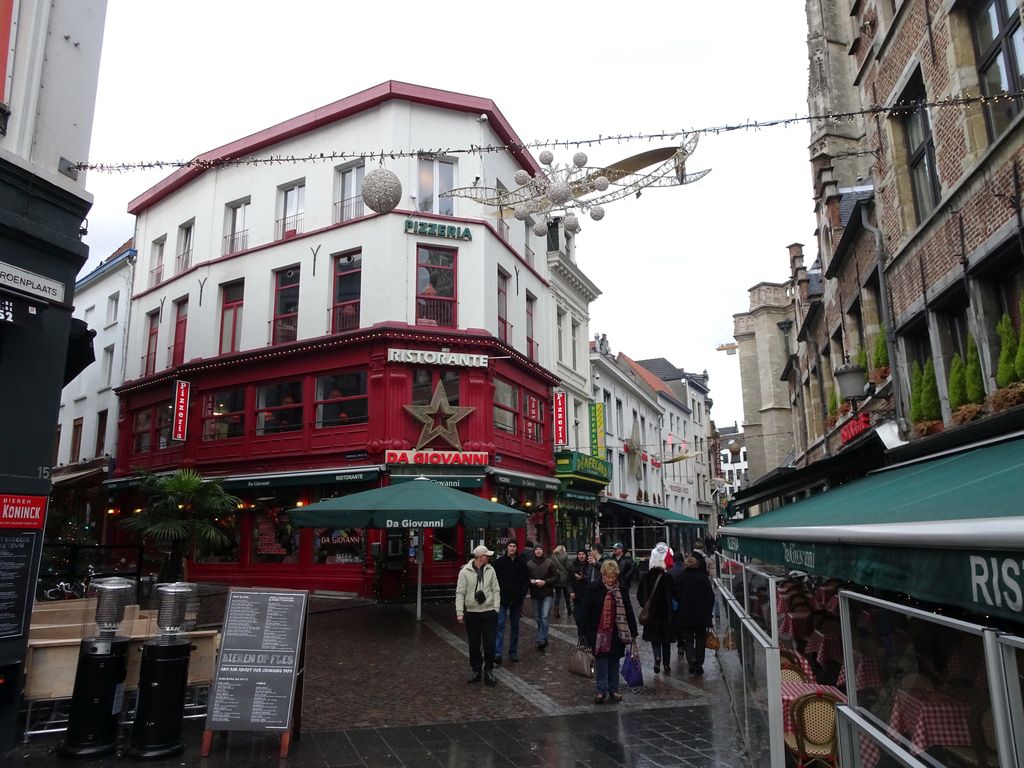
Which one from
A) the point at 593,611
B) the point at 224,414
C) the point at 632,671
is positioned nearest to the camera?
the point at 593,611

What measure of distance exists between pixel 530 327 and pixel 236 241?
10266mm

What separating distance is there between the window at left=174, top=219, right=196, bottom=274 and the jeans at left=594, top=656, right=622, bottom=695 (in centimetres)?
2222

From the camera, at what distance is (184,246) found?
25.7 metres

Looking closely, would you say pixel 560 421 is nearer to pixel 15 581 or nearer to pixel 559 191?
pixel 559 191

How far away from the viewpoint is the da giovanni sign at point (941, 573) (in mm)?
2408

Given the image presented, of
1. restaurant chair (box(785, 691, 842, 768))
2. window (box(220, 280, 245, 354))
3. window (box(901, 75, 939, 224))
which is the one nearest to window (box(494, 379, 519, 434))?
window (box(220, 280, 245, 354))

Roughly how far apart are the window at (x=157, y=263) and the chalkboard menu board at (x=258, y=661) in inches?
913

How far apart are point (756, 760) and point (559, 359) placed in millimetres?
22586

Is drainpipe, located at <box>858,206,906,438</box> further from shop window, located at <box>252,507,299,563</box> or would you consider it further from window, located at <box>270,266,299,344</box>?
window, located at <box>270,266,299,344</box>

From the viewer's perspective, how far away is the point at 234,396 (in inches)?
885

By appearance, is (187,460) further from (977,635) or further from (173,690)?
(977,635)

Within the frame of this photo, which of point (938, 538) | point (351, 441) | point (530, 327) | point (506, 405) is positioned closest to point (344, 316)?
point (351, 441)

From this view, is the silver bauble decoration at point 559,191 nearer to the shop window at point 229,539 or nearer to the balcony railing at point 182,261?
the shop window at point 229,539

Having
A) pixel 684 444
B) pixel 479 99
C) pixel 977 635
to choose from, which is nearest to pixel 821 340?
pixel 479 99
